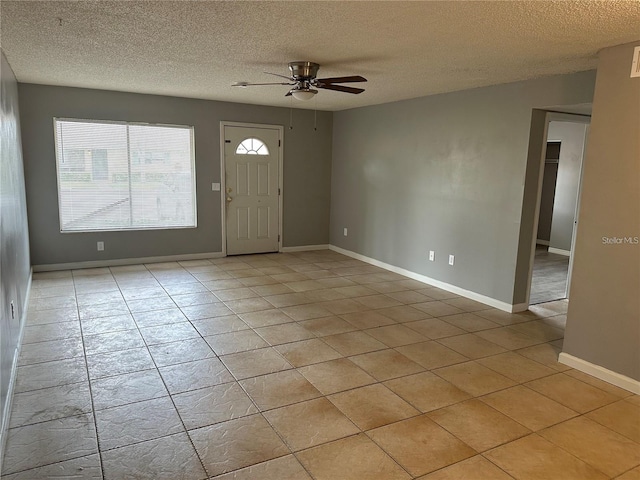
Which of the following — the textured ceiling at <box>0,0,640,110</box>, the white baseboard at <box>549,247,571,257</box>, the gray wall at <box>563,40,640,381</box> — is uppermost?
the textured ceiling at <box>0,0,640,110</box>

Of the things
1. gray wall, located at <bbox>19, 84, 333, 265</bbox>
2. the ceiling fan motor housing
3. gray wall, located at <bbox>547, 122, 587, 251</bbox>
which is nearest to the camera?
the ceiling fan motor housing

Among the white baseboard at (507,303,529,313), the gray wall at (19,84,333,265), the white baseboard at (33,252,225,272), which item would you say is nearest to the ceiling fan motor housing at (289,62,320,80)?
the gray wall at (19,84,333,265)

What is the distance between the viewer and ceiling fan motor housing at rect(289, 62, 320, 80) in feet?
12.1

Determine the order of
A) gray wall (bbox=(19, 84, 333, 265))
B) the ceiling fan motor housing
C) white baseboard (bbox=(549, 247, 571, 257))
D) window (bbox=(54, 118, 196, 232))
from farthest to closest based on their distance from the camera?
white baseboard (bbox=(549, 247, 571, 257)) < window (bbox=(54, 118, 196, 232)) < gray wall (bbox=(19, 84, 333, 265)) < the ceiling fan motor housing

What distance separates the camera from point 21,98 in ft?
17.0

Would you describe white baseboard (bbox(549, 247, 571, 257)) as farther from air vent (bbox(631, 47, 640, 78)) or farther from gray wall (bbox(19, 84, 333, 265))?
air vent (bbox(631, 47, 640, 78))

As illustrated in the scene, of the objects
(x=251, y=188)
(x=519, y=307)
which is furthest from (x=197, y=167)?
(x=519, y=307)

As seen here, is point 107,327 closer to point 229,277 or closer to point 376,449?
point 229,277

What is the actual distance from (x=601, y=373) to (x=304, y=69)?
10.8ft

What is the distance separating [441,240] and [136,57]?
378cm

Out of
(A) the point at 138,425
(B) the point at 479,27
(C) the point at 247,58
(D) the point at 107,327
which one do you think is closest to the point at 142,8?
(C) the point at 247,58

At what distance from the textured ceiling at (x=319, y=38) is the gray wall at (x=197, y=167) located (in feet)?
2.98

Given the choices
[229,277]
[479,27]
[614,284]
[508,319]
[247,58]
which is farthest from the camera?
[229,277]

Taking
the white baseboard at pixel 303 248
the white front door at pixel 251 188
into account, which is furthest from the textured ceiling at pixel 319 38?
the white baseboard at pixel 303 248
